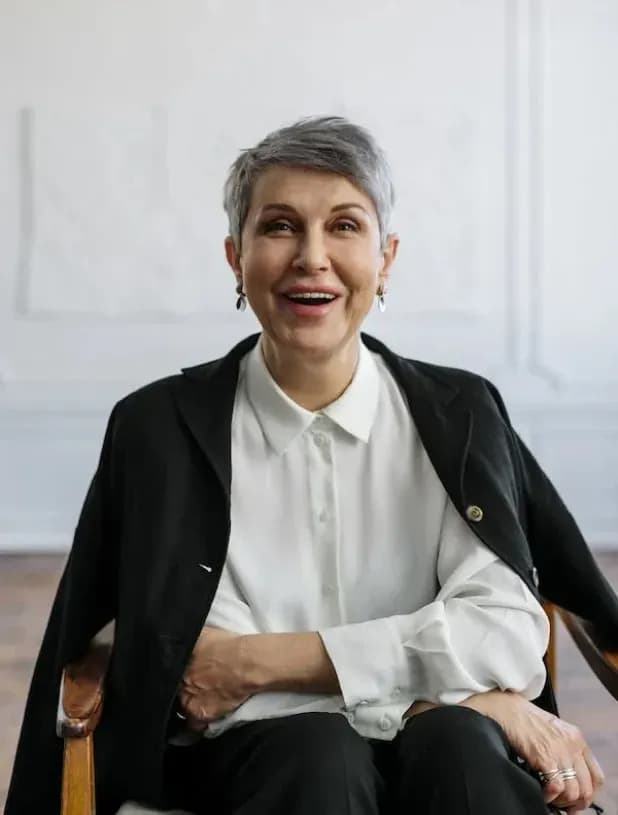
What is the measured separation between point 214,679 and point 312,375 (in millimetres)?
464

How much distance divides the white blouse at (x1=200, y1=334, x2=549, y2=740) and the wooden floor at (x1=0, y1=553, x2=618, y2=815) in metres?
1.03

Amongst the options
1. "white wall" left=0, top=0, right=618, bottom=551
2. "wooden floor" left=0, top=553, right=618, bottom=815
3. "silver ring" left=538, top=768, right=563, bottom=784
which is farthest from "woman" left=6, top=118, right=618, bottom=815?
"white wall" left=0, top=0, right=618, bottom=551

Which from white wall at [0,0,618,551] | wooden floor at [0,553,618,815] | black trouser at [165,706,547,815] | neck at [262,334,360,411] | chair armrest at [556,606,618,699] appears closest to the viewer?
black trouser at [165,706,547,815]

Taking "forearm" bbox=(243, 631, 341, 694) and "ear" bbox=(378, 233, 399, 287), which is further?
"ear" bbox=(378, 233, 399, 287)

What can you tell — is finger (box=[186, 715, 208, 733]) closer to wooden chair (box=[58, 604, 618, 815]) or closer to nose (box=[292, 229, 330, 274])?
wooden chair (box=[58, 604, 618, 815])

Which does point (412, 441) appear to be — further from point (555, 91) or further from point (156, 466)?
point (555, 91)

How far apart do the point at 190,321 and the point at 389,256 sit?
2.32 metres

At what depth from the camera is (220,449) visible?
1488mm

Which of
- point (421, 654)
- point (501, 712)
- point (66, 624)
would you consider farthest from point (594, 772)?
point (66, 624)

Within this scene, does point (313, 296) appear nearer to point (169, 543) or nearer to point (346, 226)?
point (346, 226)

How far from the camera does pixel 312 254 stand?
1.48 m

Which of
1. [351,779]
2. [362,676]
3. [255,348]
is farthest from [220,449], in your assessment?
[351,779]

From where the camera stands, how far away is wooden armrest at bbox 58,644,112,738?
1273 mm

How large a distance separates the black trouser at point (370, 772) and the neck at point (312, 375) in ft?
1.55
